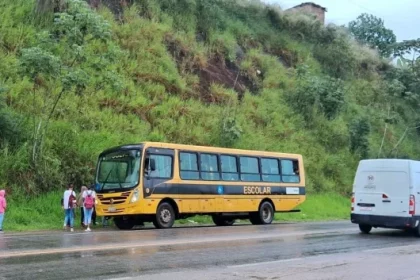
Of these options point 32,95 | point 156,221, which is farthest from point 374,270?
point 32,95

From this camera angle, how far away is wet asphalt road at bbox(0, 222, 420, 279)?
31.6 feet

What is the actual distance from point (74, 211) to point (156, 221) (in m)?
3.02

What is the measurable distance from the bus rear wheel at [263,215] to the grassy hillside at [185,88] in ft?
20.2

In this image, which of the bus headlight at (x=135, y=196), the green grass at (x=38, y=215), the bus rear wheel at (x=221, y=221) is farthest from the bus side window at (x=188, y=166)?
the green grass at (x=38, y=215)

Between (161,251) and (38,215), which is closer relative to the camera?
(161,251)

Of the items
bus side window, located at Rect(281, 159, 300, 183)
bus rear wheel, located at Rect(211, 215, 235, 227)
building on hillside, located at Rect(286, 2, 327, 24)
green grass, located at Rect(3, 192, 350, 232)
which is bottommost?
bus rear wheel, located at Rect(211, 215, 235, 227)

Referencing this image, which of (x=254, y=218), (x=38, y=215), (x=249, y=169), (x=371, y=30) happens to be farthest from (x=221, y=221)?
(x=371, y=30)

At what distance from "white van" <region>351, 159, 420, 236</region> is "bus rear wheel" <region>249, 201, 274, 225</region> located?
6.14m

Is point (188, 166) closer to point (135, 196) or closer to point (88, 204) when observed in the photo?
point (135, 196)

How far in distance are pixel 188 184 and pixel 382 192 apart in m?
6.82

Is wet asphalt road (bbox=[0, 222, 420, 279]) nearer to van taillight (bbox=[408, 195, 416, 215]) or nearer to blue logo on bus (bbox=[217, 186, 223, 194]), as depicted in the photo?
van taillight (bbox=[408, 195, 416, 215])

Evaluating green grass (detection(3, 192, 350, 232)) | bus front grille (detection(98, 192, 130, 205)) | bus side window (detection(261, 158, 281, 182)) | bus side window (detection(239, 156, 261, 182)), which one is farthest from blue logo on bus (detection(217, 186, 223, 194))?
bus front grille (detection(98, 192, 130, 205))

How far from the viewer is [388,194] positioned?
17.8 m

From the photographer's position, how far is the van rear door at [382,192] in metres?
17.6
